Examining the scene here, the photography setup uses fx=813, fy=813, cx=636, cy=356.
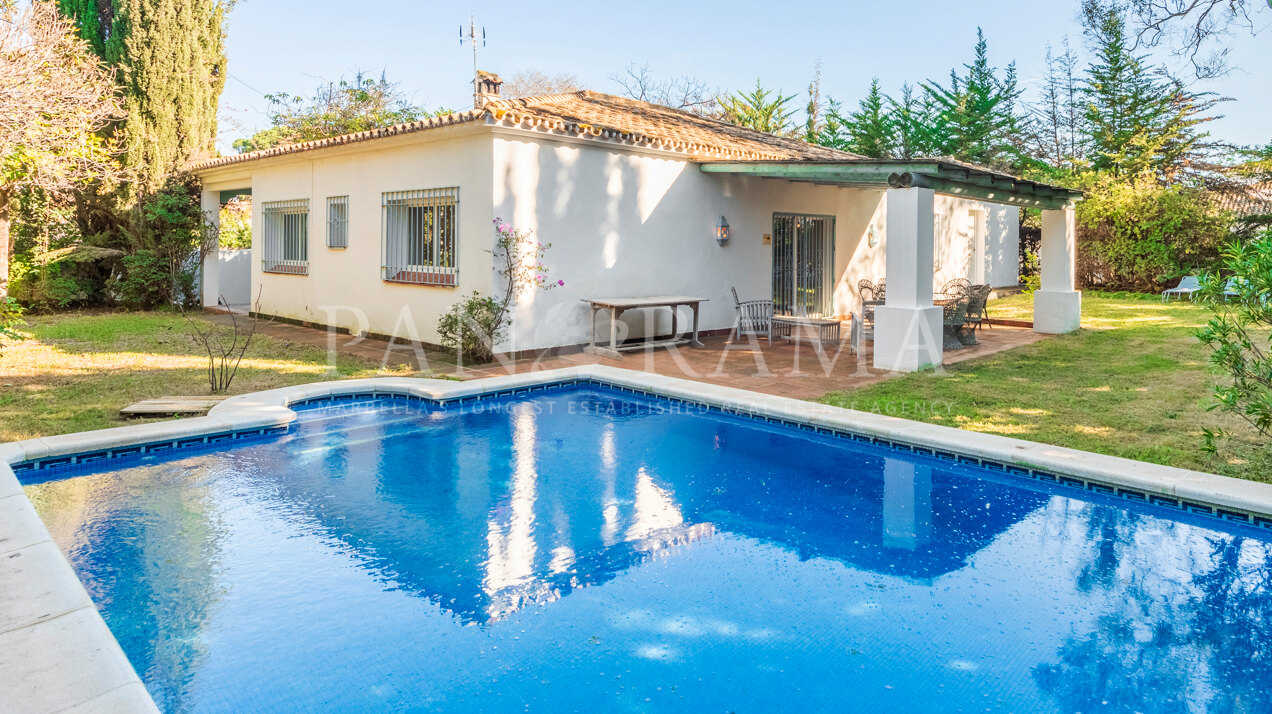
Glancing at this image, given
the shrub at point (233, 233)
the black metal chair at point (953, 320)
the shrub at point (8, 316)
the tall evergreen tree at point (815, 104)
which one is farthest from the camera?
the tall evergreen tree at point (815, 104)

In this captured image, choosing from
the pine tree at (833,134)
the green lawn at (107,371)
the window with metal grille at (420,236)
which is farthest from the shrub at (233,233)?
the pine tree at (833,134)

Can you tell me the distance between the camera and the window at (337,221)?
45.5 ft

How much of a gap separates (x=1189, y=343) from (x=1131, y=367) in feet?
11.1

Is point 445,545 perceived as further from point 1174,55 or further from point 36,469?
point 1174,55

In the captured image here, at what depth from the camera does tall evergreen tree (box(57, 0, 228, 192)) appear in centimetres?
1686

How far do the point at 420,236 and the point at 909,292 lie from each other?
7185 mm

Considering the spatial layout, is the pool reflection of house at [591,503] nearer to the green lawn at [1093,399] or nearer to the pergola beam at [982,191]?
the green lawn at [1093,399]

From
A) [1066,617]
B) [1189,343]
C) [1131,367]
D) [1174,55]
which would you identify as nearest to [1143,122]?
[1174,55]

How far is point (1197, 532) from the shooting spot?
16.8 feet

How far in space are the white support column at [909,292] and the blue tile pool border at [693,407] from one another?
3076 millimetres

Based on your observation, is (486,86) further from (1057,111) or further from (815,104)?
(1057,111)

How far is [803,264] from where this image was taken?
1568cm

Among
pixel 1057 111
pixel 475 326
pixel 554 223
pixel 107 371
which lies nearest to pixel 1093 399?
pixel 554 223

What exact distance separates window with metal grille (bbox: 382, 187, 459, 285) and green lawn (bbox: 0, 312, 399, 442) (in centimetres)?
174
